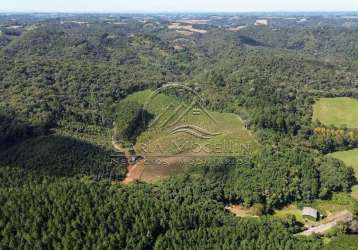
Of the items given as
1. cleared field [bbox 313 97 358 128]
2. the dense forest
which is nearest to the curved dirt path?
the dense forest

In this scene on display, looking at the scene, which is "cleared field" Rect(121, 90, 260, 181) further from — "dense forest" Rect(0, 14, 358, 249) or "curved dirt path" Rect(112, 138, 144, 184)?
"dense forest" Rect(0, 14, 358, 249)

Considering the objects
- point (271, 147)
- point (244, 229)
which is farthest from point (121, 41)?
point (244, 229)

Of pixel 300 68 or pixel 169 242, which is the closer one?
pixel 169 242

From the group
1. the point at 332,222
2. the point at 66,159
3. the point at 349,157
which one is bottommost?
the point at 332,222

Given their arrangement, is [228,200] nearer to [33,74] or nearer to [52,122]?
[52,122]

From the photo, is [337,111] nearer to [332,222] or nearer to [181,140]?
[332,222]

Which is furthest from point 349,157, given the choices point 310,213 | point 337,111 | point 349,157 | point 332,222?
point 332,222
